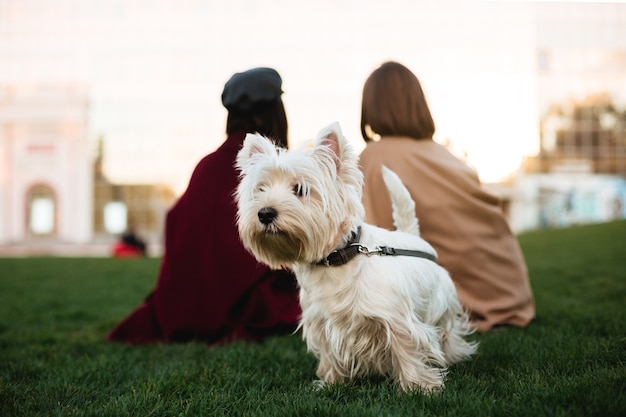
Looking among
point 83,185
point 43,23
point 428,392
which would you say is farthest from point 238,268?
point 43,23

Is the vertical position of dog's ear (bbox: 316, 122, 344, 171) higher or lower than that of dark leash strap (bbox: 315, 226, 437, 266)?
higher

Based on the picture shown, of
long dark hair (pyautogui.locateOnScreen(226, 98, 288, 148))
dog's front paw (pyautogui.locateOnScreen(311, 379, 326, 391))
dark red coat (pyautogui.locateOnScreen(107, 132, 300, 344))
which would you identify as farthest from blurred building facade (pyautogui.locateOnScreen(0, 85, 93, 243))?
dog's front paw (pyautogui.locateOnScreen(311, 379, 326, 391))

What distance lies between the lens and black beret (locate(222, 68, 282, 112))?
446 cm

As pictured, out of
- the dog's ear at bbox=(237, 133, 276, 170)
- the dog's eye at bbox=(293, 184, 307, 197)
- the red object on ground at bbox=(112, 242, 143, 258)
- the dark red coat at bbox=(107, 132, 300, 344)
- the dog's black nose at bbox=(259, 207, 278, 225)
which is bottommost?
the red object on ground at bbox=(112, 242, 143, 258)

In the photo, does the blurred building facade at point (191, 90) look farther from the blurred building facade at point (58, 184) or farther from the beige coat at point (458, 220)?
the beige coat at point (458, 220)

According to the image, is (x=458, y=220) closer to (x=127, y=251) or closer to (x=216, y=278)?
(x=216, y=278)

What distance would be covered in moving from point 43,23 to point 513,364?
138 feet

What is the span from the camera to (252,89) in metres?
4.46

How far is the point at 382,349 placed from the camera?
3227mm

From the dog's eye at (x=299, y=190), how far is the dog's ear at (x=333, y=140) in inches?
9.4

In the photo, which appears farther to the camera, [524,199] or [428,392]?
[524,199]

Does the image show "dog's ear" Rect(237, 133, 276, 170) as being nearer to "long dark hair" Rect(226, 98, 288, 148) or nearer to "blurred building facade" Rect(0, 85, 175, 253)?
"long dark hair" Rect(226, 98, 288, 148)

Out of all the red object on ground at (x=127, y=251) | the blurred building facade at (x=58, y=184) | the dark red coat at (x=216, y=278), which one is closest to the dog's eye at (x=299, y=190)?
the dark red coat at (x=216, y=278)

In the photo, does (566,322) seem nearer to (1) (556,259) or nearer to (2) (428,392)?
(2) (428,392)
